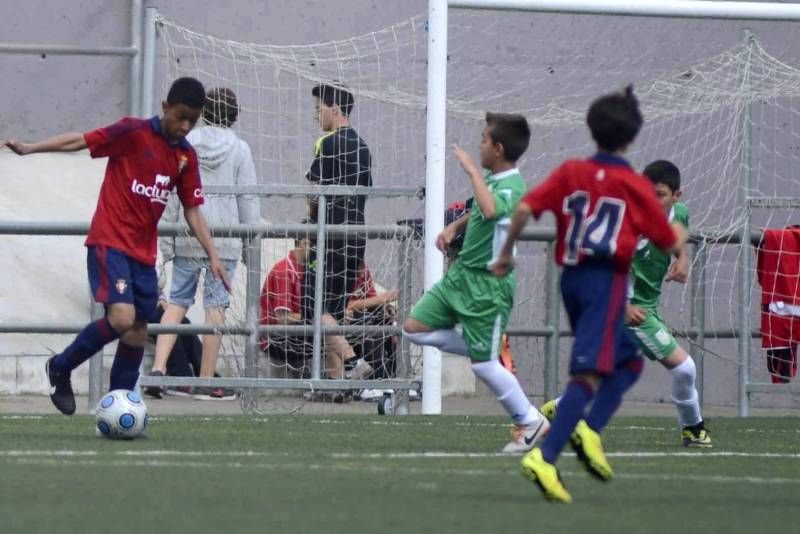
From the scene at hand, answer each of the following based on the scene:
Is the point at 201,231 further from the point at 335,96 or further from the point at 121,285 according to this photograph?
the point at 335,96

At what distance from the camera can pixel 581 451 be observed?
6406 mm

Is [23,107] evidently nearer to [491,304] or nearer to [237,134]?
[237,134]

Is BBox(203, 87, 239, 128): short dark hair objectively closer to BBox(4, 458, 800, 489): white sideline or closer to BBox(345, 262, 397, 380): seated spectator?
BBox(345, 262, 397, 380): seated spectator

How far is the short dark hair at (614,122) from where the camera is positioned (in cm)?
631

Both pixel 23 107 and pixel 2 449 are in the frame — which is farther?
pixel 23 107

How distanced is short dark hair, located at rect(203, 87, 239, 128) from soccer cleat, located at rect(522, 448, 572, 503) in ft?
20.3

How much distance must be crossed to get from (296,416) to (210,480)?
4335 mm

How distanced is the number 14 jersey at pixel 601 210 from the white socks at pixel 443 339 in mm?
2378

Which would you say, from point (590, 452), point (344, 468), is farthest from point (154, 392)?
point (590, 452)

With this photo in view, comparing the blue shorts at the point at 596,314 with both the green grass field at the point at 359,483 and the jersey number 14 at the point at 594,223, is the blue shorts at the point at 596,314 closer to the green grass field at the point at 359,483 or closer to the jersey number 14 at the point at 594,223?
the jersey number 14 at the point at 594,223

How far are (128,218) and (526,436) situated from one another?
2.22m

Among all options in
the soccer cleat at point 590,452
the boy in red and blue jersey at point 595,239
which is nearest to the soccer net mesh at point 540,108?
the soccer cleat at point 590,452

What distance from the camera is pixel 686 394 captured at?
8.92 meters

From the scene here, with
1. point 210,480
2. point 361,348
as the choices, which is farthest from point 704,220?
point 210,480
